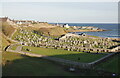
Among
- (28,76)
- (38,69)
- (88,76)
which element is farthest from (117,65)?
(28,76)

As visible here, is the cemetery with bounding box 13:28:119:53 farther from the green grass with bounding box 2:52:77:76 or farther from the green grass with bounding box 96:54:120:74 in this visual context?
the green grass with bounding box 2:52:77:76

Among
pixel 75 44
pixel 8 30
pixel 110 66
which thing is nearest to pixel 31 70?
pixel 110 66

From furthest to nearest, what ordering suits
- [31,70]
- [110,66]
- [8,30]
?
1. [8,30]
2. [110,66]
3. [31,70]

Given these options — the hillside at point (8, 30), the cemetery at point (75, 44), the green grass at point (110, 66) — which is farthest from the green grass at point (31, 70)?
the hillside at point (8, 30)

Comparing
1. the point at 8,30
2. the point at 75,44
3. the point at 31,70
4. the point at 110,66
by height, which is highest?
the point at 8,30

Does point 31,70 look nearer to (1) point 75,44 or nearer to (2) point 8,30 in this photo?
(1) point 75,44

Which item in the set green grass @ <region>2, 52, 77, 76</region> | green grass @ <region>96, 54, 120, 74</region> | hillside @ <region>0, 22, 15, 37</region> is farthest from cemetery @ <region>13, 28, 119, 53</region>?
green grass @ <region>2, 52, 77, 76</region>

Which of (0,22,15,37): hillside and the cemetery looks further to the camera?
(0,22,15,37): hillside

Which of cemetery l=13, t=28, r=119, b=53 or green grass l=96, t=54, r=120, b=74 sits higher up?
cemetery l=13, t=28, r=119, b=53

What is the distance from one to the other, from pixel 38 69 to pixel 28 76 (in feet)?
10.2

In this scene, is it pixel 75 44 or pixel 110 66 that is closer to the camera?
pixel 110 66

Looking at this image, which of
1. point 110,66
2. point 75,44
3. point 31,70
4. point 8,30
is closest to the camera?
point 31,70

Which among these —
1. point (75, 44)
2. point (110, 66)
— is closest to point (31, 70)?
point (110, 66)

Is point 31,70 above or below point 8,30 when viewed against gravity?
below
